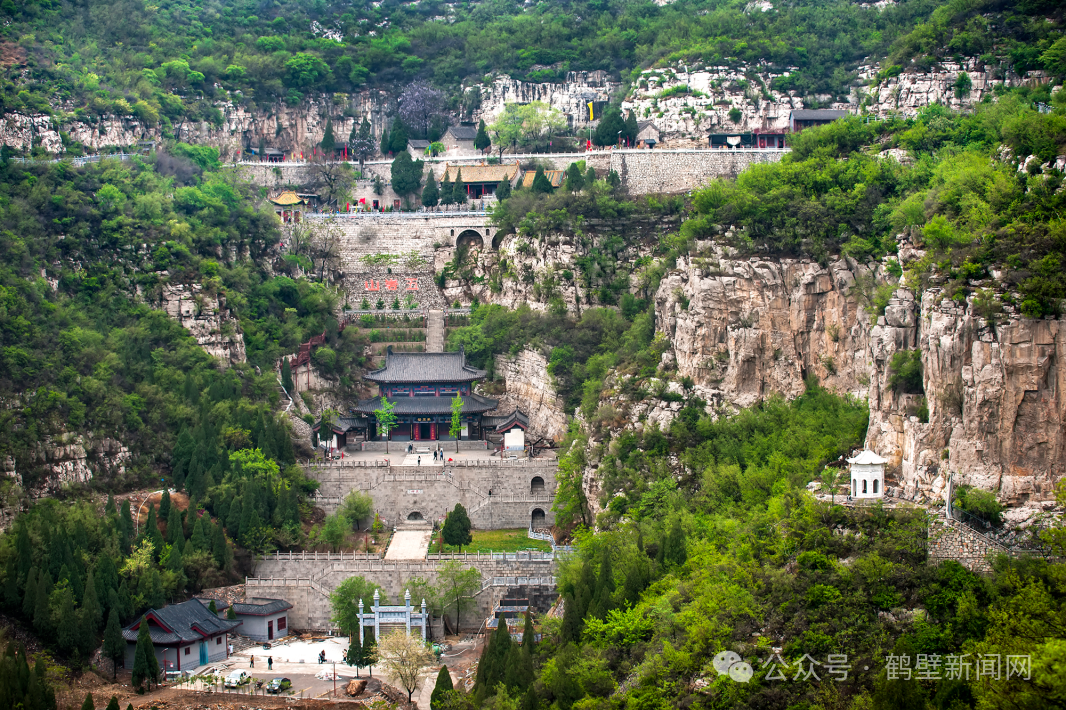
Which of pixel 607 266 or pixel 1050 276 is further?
pixel 607 266

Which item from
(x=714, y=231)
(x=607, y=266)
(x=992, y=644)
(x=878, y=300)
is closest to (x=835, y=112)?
(x=607, y=266)

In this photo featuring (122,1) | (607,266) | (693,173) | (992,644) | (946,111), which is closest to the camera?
(992,644)

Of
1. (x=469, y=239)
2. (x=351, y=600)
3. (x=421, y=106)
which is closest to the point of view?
(x=351, y=600)

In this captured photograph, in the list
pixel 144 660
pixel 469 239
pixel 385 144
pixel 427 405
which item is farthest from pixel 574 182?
pixel 144 660

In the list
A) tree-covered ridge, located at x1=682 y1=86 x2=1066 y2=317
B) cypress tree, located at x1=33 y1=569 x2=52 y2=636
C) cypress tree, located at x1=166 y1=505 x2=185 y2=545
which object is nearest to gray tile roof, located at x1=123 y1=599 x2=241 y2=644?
cypress tree, located at x1=33 y1=569 x2=52 y2=636

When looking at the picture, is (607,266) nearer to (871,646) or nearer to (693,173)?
(693,173)

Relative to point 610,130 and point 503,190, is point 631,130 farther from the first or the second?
point 503,190
